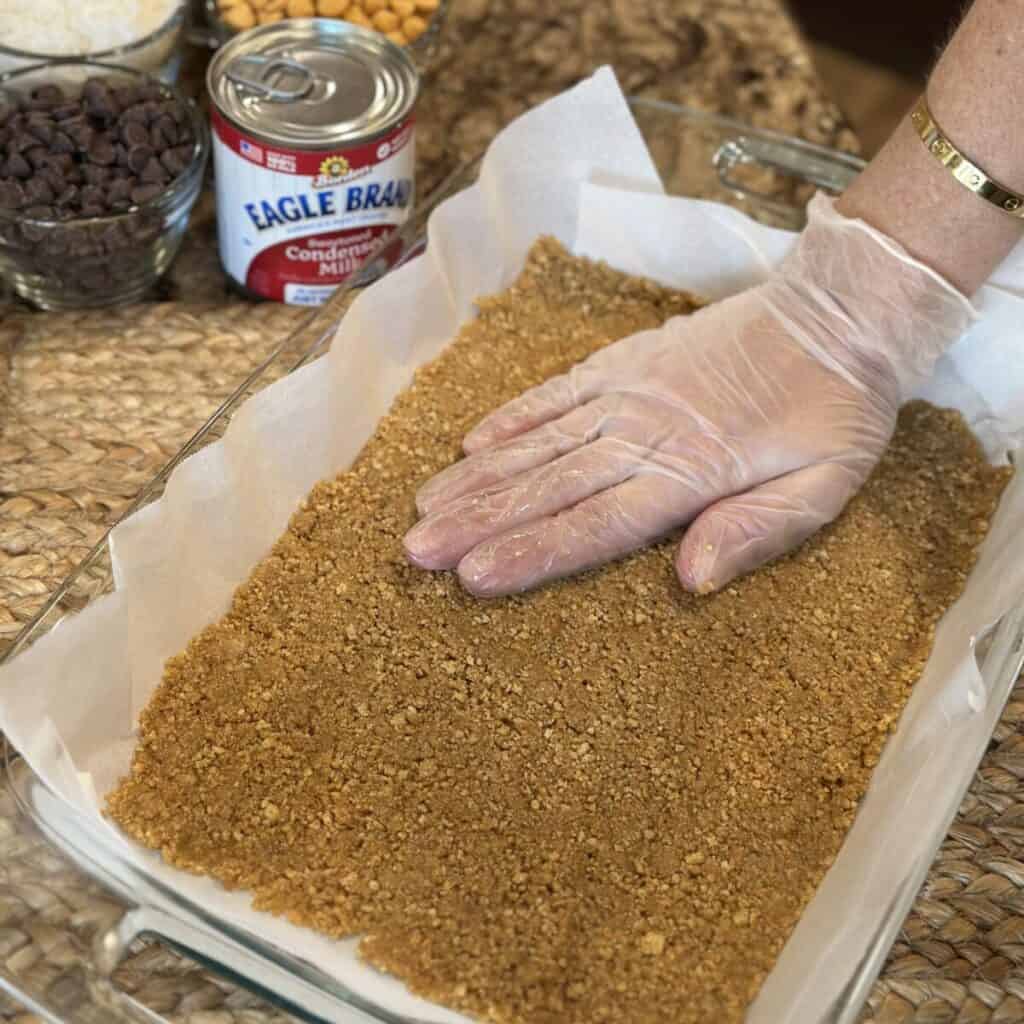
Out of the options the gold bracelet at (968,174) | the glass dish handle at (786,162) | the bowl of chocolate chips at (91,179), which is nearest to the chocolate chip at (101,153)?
the bowl of chocolate chips at (91,179)

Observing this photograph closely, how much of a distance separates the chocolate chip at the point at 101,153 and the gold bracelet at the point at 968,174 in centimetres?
77

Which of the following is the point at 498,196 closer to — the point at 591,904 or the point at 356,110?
the point at 356,110

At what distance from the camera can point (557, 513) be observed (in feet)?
3.83

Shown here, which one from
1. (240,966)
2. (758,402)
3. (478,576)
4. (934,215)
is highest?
(934,215)

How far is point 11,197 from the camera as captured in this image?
1.25 meters

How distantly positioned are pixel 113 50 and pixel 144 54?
5 cm

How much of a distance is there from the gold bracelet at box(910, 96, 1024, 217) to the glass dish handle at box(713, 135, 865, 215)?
0.29m

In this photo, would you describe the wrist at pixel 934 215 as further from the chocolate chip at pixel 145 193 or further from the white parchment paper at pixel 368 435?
the chocolate chip at pixel 145 193

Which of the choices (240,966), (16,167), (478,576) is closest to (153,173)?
(16,167)

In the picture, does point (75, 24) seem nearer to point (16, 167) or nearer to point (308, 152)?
point (16, 167)

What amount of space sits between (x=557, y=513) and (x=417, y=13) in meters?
0.68

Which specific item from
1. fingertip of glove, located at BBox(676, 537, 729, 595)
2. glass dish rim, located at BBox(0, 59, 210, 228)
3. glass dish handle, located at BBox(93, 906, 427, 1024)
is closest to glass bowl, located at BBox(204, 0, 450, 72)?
glass dish rim, located at BBox(0, 59, 210, 228)

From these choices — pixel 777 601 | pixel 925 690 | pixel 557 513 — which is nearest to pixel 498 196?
pixel 557 513

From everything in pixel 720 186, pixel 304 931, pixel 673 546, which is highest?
pixel 720 186
